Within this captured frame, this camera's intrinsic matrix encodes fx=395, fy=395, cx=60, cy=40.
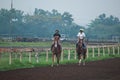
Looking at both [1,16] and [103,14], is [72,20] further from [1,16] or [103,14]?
[1,16]

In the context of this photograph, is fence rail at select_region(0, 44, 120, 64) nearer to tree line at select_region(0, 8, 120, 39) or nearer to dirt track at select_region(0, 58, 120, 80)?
dirt track at select_region(0, 58, 120, 80)

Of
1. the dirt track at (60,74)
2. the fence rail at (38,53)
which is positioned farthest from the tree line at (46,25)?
the dirt track at (60,74)

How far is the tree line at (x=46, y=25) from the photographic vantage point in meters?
107

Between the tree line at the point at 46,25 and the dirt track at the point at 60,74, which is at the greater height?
the tree line at the point at 46,25

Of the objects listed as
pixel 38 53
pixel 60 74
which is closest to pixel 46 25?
pixel 38 53

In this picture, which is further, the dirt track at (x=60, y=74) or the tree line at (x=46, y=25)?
the tree line at (x=46, y=25)

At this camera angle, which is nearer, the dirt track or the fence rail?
the dirt track

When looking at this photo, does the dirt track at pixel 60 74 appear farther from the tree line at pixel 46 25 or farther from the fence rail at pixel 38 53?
the tree line at pixel 46 25

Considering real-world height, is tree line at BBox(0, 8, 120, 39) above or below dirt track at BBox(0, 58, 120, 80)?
above

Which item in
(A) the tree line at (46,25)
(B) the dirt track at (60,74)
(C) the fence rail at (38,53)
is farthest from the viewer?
(A) the tree line at (46,25)

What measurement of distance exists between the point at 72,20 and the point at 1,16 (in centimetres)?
6051

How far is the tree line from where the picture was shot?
350 ft

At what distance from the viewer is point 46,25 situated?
130125 millimetres

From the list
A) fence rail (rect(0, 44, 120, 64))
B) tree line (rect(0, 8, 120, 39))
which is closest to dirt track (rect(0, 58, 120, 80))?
fence rail (rect(0, 44, 120, 64))
